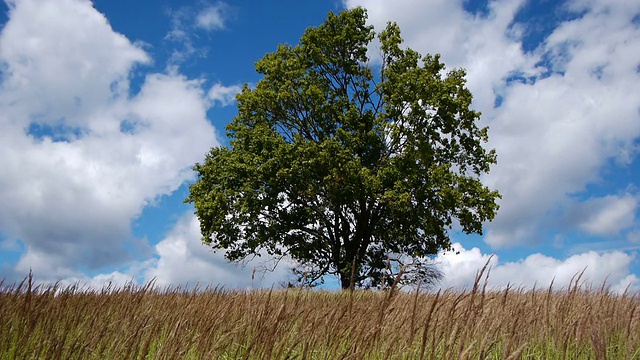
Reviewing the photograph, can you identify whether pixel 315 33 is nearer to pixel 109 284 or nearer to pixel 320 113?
pixel 320 113

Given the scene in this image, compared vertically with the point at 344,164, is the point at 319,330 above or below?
below

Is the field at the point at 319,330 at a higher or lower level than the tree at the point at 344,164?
lower

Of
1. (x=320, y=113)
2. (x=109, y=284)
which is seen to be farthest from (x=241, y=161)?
(x=109, y=284)

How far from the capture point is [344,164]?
2042 cm

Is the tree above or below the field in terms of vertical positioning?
above

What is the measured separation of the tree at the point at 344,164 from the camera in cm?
2062

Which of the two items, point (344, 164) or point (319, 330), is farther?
point (344, 164)

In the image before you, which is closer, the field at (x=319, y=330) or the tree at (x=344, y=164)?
the field at (x=319, y=330)

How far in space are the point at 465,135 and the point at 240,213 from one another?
1037 centimetres

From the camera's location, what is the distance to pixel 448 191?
20.0 metres

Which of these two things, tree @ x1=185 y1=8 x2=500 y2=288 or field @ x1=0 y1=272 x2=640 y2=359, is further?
tree @ x1=185 y1=8 x2=500 y2=288

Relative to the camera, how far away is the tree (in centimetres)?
2062

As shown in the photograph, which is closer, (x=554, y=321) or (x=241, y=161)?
(x=554, y=321)

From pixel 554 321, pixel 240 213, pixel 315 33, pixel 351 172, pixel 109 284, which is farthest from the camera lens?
pixel 315 33
